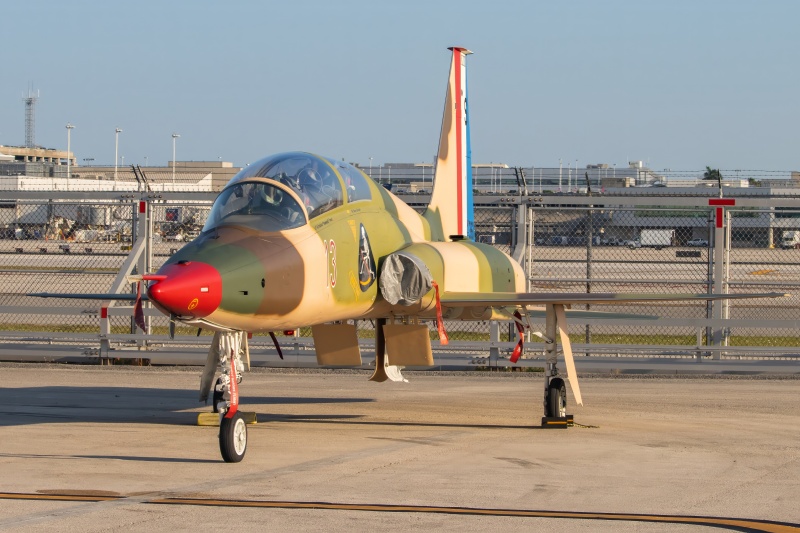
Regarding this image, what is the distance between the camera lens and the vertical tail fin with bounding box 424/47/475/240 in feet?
54.4

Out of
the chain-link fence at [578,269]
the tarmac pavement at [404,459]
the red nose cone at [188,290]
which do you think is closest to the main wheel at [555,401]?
the tarmac pavement at [404,459]

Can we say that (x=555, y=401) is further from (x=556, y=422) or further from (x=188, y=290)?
(x=188, y=290)

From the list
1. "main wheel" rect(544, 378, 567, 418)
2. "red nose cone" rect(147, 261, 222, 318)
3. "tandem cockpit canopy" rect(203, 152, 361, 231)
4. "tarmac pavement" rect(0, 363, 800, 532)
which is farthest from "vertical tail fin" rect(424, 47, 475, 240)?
→ "red nose cone" rect(147, 261, 222, 318)

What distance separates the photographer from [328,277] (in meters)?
11.7

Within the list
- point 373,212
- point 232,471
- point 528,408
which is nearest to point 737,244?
point 528,408

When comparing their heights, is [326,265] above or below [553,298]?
above

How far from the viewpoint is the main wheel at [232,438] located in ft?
34.0

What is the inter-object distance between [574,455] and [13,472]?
513cm

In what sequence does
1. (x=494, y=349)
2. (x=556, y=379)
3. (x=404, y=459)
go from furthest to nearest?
(x=494, y=349) < (x=556, y=379) < (x=404, y=459)

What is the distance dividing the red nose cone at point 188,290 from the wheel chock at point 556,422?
16.0ft

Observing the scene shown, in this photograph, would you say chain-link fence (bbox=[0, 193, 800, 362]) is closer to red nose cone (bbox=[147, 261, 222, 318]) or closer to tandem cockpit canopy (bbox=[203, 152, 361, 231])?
tandem cockpit canopy (bbox=[203, 152, 361, 231])

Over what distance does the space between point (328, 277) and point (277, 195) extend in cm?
98

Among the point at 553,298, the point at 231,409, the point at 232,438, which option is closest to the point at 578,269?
the point at 553,298

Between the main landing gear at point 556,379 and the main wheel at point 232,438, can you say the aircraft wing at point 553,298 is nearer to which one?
the main landing gear at point 556,379
